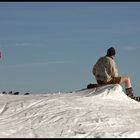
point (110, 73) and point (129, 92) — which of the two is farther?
point (110, 73)

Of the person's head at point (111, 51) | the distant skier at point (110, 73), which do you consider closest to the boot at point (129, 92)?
the distant skier at point (110, 73)

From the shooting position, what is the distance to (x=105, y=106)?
14.7 metres

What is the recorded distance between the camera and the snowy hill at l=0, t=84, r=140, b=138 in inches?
473

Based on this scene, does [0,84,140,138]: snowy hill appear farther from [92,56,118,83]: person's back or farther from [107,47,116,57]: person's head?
[107,47,116,57]: person's head

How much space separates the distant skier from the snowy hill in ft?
3.33

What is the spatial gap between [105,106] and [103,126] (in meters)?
2.05

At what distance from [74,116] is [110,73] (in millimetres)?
4495

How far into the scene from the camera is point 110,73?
17578 millimetres

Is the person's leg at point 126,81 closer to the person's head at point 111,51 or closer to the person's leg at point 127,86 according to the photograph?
the person's leg at point 127,86

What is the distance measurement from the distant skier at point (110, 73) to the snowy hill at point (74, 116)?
1015mm

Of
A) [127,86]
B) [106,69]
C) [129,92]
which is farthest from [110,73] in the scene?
[129,92]

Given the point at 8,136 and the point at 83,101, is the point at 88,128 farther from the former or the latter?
the point at 83,101

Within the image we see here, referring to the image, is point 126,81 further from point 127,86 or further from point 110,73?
point 110,73

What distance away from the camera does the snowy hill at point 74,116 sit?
1202 cm
